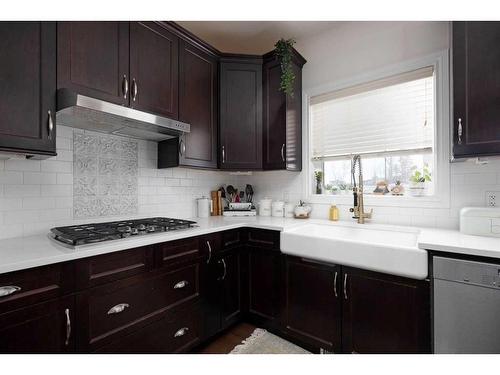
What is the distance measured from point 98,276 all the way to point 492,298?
193 cm

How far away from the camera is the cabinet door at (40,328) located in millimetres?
1028

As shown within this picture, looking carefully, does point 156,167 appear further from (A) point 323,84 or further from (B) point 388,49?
(B) point 388,49

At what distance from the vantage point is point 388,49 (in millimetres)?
2174

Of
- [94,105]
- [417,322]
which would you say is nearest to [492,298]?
[417,322]

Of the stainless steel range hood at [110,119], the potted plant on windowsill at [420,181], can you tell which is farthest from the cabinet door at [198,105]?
the potted plant on windowsill at [420,181]

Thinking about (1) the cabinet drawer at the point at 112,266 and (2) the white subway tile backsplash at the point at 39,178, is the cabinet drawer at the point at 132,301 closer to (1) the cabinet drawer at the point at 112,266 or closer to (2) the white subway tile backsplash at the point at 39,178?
(1) the cabinet drawer at the point at 112,266

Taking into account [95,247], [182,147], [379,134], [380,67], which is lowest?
[95,247]

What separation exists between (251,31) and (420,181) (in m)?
2.11

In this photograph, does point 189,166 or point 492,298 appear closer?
point 492,298

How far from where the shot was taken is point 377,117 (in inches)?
89.6

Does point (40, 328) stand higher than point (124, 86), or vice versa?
point (124, 86)

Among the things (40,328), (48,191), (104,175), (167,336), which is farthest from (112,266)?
(104,175)

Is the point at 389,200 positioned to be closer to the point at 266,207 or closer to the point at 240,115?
the point at 266,207
